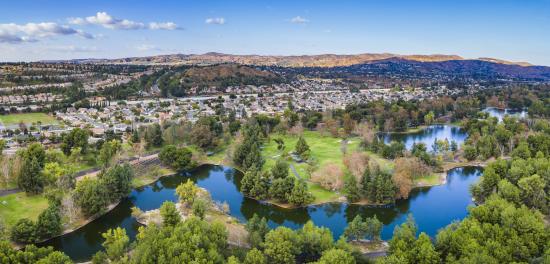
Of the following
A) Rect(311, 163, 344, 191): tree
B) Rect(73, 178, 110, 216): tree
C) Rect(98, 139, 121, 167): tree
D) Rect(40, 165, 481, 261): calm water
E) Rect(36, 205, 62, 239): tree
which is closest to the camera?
Rect(36, 205, 62, 239): tree

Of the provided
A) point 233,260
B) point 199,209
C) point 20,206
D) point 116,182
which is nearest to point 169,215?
point 199,209

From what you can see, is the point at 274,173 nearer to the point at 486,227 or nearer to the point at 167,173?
the point at 167,173

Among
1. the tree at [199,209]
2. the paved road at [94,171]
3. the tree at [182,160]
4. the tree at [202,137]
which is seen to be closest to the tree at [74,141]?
the paved road at [94,171]

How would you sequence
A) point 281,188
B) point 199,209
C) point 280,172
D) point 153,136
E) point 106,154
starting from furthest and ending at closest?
point 153,136 < point 106,154 < point 280,172 < point 281,188 < point 199,209

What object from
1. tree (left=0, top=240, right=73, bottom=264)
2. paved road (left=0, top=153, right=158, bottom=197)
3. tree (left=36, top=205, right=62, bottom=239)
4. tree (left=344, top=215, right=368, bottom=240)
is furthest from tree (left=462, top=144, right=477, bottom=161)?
tree (left=0, top=240, right=73, bottom=264)

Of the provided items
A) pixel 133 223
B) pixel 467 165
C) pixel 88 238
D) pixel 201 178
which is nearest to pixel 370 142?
pixel 467 165

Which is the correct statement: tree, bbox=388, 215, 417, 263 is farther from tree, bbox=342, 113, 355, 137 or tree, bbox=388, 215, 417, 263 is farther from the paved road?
tree, bbox=342, 113, 355, 137

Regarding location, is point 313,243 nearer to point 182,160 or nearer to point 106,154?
point 182,160
